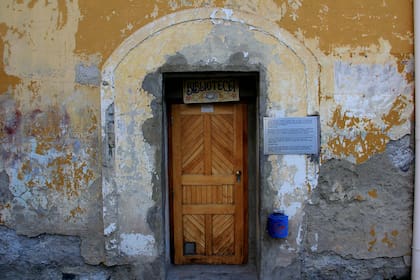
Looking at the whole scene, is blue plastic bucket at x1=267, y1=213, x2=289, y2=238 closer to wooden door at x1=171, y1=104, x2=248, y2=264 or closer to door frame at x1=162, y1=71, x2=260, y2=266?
door frame at x1=162, y1=71, x2=260, y2=266

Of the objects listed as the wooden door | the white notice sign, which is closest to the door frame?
the wooden door

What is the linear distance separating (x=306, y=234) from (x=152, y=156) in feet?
5.54

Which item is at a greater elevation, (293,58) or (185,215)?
(293,58)

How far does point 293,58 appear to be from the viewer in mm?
3830

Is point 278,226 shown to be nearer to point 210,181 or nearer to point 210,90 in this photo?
point 210,181

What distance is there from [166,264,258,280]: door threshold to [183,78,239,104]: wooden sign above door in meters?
1.81

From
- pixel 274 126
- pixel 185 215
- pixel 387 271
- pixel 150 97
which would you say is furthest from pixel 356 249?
pixel 150 97

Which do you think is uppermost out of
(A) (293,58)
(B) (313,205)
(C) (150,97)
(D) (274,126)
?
(A) (293,58)

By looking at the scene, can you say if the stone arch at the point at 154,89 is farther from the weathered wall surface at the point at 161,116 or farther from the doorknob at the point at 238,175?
the doorknob at the point at 238,175

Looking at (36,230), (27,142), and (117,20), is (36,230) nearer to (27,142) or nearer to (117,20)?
(27,142)

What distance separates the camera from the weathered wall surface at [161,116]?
3.82m

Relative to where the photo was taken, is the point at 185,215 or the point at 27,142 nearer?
the point at 27,142

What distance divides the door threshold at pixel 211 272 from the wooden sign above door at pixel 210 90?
5.94 ft

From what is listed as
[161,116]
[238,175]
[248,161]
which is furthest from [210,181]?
[161,116]
